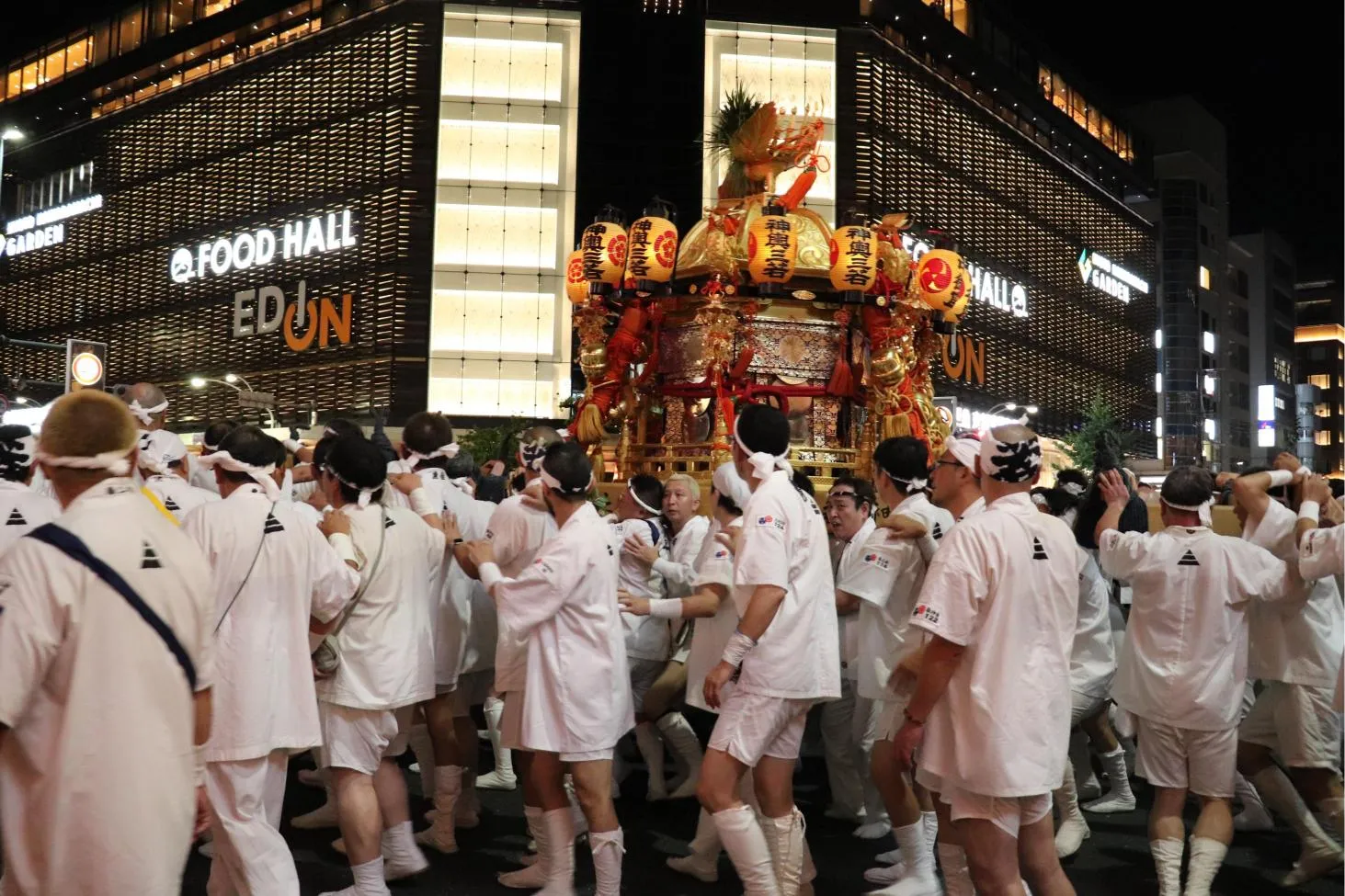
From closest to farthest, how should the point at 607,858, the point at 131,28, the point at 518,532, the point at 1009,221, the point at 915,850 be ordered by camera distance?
the point at 607,858, the point at 915,850, the point at 518,532, the point at 131,28, the point at 1009,221

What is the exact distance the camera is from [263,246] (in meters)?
39.5

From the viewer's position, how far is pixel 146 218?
4316 centimetres

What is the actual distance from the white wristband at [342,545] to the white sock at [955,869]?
270 centimetres

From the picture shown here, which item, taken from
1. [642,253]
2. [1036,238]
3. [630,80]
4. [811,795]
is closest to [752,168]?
[642,253]

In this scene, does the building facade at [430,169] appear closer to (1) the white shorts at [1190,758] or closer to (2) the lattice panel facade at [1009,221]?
(2) the lattice panel facade at [1009,221]

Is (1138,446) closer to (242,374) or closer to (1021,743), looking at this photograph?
(242,374)

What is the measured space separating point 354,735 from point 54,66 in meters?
52.7

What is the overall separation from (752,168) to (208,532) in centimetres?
1099

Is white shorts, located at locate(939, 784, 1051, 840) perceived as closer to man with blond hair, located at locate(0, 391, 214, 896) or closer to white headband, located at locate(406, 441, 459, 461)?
man with blond hair, located at locate(0, 391, 214, 896)

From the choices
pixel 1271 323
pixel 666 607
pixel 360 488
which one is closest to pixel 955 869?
pixel 666 607

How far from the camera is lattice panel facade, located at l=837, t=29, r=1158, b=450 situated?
129ft

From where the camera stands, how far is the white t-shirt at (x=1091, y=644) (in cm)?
670

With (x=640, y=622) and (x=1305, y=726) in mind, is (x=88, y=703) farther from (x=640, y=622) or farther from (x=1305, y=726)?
(x=1305, y=726)

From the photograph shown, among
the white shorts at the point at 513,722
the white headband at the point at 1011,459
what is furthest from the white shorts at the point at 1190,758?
the white shorts at the point at 513,722
